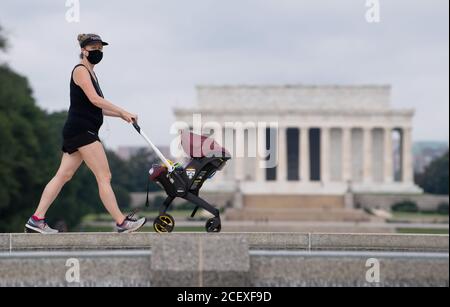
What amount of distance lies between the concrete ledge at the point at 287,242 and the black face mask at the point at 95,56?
2.28m

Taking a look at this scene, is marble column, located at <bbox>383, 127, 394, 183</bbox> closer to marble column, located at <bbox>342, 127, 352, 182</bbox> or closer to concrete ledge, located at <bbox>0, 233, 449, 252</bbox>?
marble column, located at <bbox>342, 127, 352, 182</bbox>

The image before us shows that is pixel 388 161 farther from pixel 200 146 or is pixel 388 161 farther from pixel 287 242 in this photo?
pixel 200 146

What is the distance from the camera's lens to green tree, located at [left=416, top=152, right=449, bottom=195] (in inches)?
4601

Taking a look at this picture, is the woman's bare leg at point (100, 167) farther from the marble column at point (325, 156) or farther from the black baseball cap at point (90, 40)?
the marble column at point (325, 156)

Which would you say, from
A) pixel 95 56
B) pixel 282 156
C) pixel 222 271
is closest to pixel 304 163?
pixel 282 156

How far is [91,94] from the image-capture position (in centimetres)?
1293

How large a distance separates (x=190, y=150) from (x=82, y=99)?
1.58 metres

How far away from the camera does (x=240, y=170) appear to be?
115375mm

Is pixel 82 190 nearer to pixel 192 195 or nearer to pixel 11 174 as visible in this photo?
pixel 11 174

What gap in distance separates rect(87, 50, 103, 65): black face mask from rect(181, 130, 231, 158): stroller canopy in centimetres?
150

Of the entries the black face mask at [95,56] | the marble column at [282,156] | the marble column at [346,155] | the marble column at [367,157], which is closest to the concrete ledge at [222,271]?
the black face mask at [95,56]

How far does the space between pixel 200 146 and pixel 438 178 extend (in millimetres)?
109167
